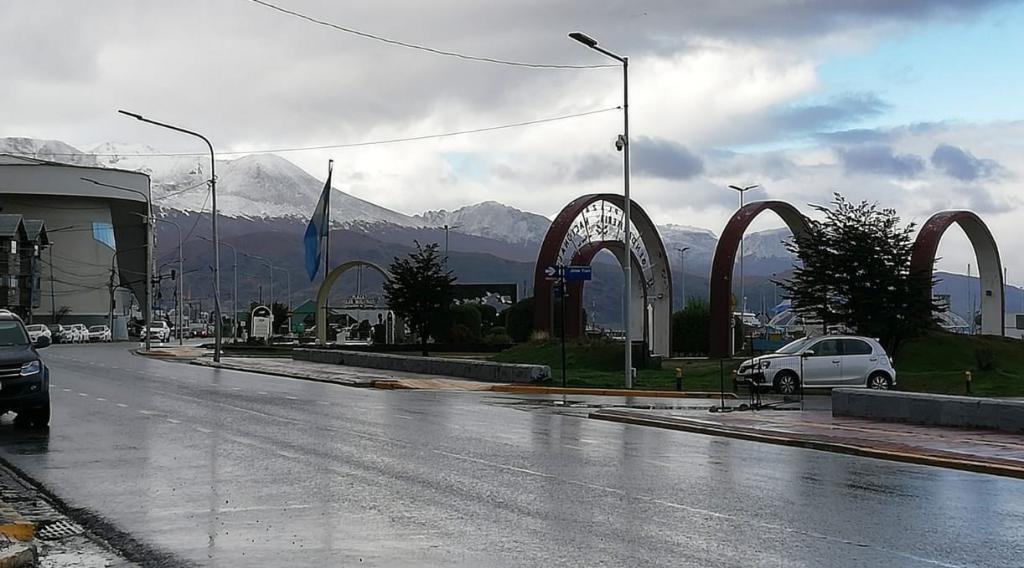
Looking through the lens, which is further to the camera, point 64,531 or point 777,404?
point 777,404

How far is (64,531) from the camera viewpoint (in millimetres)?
10445

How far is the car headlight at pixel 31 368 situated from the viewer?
18.7 m

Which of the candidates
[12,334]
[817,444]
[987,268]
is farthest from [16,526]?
[987,268]

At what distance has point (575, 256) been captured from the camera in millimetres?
49656

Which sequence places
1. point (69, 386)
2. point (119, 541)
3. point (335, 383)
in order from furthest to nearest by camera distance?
point (335, 383) → point (69, 386) → point (119, 541)

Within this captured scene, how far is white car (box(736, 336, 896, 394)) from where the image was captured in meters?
29.8

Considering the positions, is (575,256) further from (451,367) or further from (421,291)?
(451,367)

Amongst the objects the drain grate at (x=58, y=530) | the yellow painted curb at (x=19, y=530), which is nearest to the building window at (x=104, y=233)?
the drain grate at (x=58, y=530)

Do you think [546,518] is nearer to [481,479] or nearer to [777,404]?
[481,479]

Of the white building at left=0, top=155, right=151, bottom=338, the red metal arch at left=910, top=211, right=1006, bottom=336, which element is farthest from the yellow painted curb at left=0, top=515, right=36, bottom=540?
the white building at left=0, top=155, right=151, bottom=338

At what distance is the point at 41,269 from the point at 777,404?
114266mm

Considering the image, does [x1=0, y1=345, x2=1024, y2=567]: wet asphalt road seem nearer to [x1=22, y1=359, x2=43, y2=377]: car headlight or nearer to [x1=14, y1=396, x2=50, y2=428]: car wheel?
[x1=14, y1=396, x2=50, y2=428]: car wheel

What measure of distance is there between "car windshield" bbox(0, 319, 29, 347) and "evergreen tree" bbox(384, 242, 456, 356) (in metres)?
33.5

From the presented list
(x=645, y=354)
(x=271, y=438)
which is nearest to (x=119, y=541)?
(x=271, y=438)
